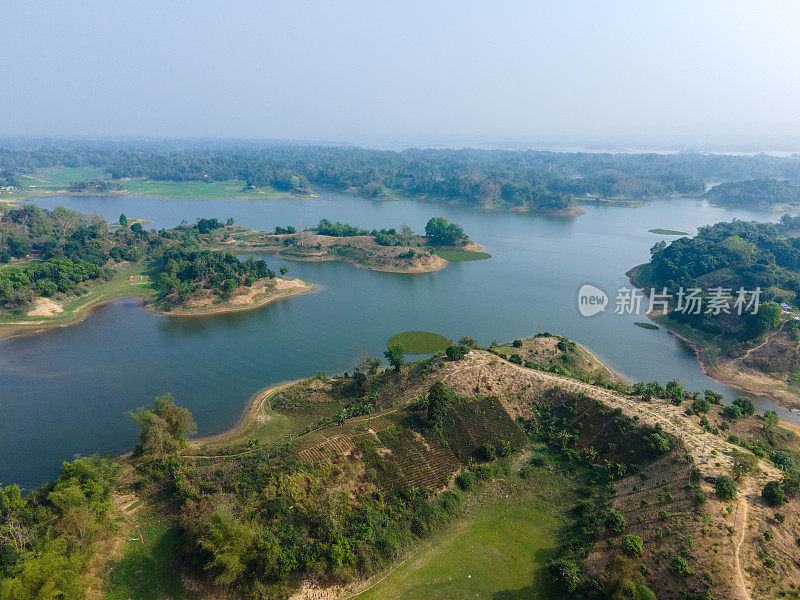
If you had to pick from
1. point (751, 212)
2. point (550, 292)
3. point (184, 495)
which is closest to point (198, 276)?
point (184, 495)

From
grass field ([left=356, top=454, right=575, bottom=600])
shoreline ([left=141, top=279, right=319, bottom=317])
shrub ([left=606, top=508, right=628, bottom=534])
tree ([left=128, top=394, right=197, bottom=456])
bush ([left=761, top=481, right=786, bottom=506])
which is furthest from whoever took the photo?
shoreline ([left=141, top=279, right=319, bottom=317])

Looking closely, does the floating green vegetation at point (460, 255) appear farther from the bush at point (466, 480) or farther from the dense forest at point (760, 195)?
the dense forest at point (760, 195)

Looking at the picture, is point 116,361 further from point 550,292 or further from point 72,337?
point 550,292

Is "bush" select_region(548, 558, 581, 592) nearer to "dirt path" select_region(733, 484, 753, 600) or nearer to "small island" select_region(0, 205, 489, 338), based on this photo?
"dirt path" select_region(733, 484, 753, 600)

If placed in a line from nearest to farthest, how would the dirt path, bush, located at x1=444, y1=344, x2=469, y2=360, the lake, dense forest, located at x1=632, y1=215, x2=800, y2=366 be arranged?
the dirt path < the lake < bush, located at x1=444, y1=344, x2=469, y2=360 < dense forest, located at x1=632, y1=215, x2=800, y2=366

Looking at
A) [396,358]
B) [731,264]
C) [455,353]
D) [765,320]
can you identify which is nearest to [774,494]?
[455,353]

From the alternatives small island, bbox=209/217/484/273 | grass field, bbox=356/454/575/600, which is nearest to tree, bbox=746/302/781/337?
grass field, bbox=356/454/575/600

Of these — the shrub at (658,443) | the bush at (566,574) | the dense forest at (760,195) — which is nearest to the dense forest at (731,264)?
the shrub at (658,443)
